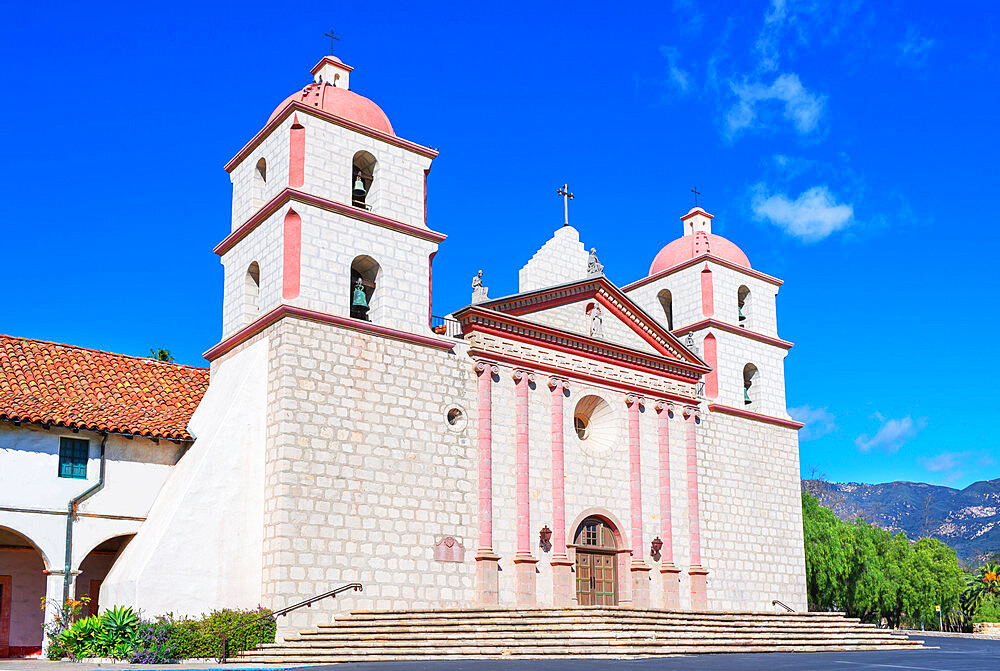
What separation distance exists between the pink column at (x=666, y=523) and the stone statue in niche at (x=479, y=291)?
21.3ft

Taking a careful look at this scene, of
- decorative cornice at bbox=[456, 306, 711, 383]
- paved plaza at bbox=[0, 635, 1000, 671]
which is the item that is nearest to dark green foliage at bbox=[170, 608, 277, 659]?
paved plaza at bbox=[0, 635, 1000, 671]

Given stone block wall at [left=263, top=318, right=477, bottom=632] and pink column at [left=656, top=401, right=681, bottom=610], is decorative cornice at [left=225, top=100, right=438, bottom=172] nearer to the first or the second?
stone block wall at [left=263, top=318, right=477, bottom=632]

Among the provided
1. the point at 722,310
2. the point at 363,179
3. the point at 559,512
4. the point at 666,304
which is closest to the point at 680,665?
the point at 559,512

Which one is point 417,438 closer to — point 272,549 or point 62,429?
point 272,549

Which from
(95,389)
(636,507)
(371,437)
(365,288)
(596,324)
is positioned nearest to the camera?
(371,437)

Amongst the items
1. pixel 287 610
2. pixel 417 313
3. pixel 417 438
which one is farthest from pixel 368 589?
pixel 417 313

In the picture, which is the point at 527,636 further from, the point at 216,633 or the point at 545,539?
the point at 545,539

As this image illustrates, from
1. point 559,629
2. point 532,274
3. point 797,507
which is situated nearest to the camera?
point 559,629

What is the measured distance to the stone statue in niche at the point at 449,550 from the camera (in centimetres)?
2272

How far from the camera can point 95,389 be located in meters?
23.6

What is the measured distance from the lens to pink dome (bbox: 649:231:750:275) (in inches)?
1267

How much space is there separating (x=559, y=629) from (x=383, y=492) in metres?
5.40

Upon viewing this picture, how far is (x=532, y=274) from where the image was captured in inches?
1090

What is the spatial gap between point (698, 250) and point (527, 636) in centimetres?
1698
